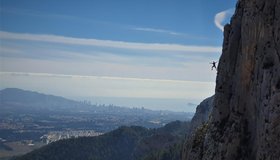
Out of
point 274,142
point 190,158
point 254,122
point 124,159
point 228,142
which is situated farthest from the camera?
point 124,159

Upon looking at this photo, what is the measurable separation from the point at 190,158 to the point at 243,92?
1017 cm

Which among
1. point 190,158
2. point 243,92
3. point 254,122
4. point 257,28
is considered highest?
point 257,28

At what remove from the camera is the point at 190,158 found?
42312mm

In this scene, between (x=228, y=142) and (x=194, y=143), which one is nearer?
(x=228, y=142)

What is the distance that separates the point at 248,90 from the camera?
34656 mm

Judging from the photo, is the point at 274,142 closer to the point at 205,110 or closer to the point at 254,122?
the point at 254,122

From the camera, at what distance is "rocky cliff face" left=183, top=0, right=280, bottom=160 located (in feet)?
101

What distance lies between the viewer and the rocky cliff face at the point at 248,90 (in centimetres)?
3064

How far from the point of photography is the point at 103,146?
19825cm

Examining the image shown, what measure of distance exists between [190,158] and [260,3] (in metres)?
16.3

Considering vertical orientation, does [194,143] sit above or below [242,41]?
below

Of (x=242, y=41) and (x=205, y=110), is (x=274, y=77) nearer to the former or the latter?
(x=242, y=41)

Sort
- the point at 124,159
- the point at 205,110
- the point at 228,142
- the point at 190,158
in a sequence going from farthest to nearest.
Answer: the point at 124,159, the point at 205,110, the point at 190,158, the point at 228,142

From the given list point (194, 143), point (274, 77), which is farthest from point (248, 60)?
point (194, 143)
